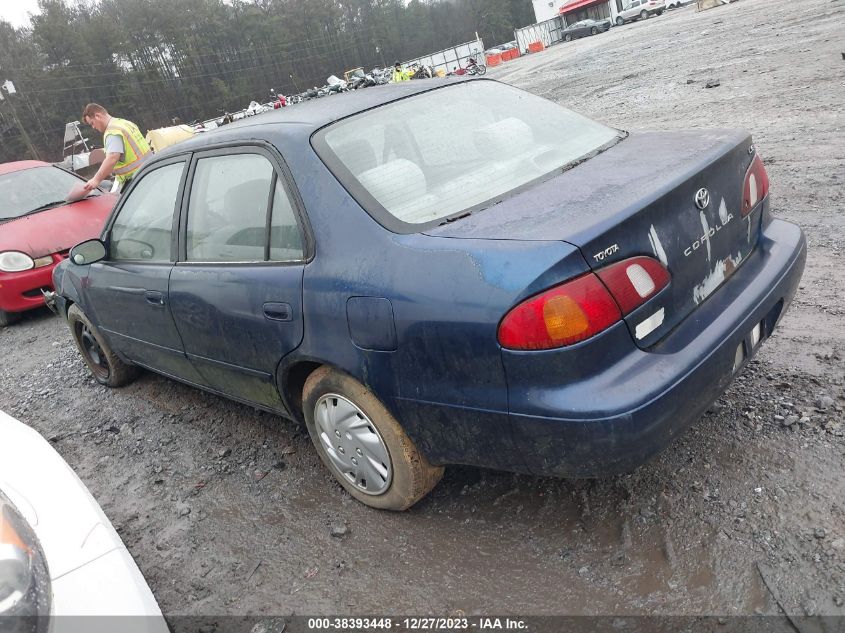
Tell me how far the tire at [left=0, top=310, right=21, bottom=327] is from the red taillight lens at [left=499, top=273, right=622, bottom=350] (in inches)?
281

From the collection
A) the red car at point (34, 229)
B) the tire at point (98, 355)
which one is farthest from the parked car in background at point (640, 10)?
the tire at point (98, 355)

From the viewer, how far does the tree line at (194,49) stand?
171 ft

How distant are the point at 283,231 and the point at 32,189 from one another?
6.64 metres

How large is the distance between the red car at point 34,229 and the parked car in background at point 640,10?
156 feet

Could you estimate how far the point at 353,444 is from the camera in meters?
2.63

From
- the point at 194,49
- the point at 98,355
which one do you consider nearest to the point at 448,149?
the point at 98,355

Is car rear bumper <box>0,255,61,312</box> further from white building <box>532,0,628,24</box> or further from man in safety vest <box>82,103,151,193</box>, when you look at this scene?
white building <box>532,0,628,24</box>

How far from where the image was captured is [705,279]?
2.23m

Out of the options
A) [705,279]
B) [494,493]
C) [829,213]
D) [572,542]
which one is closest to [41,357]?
[494,493]

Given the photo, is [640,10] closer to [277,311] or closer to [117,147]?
[117,147]

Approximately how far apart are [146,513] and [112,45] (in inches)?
2789

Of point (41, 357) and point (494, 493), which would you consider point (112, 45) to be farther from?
point (494, 493)

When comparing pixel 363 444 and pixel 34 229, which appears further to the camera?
pixel 34 229

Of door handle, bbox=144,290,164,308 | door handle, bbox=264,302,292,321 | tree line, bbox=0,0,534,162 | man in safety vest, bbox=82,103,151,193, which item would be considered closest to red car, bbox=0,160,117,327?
man in safety vest, bbox=82,103,151,193
